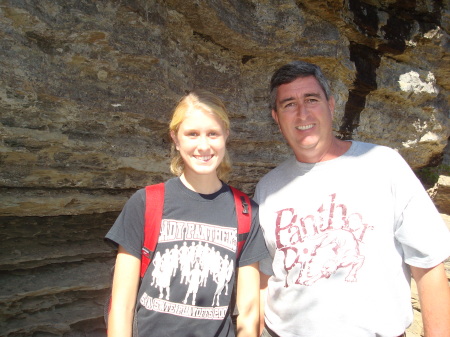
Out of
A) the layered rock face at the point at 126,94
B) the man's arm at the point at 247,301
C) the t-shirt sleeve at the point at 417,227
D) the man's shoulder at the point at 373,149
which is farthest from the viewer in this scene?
the layered rock face at the point at 126,94

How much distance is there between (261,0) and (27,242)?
290 centimetres

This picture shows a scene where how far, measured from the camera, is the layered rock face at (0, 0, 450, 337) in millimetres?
2596

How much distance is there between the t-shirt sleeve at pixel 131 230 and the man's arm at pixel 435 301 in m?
1.59

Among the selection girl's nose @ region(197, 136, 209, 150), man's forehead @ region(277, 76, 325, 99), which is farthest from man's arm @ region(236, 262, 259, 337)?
man's forehead @ region(277, 76, 325, 99)

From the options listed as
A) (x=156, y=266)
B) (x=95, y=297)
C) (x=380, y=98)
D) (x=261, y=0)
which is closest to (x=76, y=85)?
(x=156, y=266)

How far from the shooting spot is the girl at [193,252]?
2008mm

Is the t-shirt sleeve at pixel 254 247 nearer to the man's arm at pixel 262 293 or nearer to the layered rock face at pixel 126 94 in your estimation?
the man's arm at pixel 262 293

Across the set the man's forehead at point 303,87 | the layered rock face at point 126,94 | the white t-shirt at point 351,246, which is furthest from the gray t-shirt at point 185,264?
the layered rock face at point 126,94

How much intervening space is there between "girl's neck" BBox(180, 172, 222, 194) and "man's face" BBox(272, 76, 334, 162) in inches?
24.8

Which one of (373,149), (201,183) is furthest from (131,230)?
(373,149)

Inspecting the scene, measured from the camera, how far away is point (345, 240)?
2223 mm

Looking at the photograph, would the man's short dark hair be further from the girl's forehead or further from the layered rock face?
the layered rock face

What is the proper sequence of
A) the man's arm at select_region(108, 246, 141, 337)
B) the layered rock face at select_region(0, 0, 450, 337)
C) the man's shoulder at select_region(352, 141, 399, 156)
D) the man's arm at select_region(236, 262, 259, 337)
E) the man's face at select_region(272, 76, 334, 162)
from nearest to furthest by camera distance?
the man's arm at select_region(108, 246, 141, 337) < the man's arm at select_region(236, 262, 259, 337) < the man's shoulder at select_region(352, 141, 399, 156) < the man's face at select_region(272, 76, 334, 162) < the layered rock face at select_region(0, 0, 450, 337)

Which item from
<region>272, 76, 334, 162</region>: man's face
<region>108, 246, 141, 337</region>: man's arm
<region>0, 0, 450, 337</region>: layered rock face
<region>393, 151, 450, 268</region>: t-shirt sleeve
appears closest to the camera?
<region>108, 246, 141, 337</region>: man's arm
